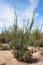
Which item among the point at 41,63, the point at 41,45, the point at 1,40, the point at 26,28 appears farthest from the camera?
the point at 1,40

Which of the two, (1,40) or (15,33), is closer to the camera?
(15,33)

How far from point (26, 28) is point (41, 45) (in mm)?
8590

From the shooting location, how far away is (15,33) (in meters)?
14.3

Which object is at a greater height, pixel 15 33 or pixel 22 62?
pixel 15 33

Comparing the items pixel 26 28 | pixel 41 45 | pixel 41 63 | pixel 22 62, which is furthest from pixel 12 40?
pixel 41 45

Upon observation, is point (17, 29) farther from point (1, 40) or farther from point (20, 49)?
point (1, 40)

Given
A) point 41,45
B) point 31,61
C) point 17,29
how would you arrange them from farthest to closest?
point 41,45, point 17,29, point 31,61

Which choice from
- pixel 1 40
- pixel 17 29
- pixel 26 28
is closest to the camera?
pixel 26 28

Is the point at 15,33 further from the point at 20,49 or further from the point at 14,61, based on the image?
the point at 14,61

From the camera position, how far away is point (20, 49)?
1405 centimetres

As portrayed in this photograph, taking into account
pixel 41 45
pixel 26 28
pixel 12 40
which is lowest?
pixel 41 45

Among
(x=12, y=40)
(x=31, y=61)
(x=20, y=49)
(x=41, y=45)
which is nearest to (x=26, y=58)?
(x=31, y=61)

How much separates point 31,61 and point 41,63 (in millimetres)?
1009

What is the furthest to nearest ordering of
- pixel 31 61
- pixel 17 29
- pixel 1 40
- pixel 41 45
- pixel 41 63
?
pixel 1 40, pixel 41 45, pixel 17 29, pixel 31 61, pixel 41 63
